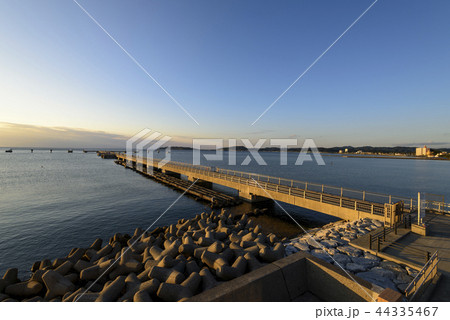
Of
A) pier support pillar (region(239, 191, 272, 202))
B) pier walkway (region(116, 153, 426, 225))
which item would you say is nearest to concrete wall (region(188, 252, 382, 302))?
pier walkway (region(116, 153, 426, 225))

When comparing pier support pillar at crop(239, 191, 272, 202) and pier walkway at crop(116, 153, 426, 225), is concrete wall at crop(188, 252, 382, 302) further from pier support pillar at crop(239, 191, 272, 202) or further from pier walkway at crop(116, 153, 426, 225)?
pier support pillar at crop(239, 191, 272, 202)

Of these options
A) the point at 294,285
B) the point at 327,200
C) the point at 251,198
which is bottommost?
the point at 251,198

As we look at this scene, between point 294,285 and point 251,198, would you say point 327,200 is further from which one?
point 294,285

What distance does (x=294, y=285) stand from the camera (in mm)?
5535

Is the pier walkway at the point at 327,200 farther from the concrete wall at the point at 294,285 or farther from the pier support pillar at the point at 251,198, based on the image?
the concrete wall at the point at 294,285

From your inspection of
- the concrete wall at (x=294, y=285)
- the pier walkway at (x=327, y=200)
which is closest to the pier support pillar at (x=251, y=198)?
the pier walkway at (x=327, y=200)

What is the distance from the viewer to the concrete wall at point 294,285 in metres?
4.49

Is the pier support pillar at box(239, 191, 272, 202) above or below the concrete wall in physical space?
below

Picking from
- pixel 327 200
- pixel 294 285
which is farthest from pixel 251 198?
pixel 294 285

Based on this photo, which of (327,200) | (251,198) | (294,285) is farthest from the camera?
(251,198)

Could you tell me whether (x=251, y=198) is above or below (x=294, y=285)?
below

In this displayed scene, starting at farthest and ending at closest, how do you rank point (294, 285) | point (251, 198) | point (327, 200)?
1. point (251, 198)
2. point (327, 200)
3. point (294, 285)

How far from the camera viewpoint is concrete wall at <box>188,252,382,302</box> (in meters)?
4.49
